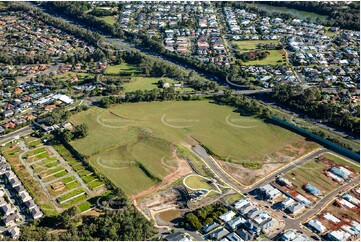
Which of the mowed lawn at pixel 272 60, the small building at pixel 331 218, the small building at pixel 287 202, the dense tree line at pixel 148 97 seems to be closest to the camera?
the small building at pixel 331 218

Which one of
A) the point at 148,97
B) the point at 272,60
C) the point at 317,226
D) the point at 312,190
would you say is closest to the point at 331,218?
the point at 317,226

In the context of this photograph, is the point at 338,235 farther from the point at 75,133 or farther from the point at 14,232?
the point at 75,133

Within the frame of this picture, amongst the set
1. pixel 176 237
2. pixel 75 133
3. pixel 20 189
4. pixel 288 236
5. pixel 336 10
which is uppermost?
pixel 336 10

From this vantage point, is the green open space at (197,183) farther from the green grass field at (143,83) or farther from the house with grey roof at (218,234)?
the green grass field at (143,83)

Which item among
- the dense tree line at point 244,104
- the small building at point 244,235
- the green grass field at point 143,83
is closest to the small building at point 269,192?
the small building at point 244,235

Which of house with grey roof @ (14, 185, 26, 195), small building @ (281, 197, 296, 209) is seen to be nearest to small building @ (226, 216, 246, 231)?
small building @ (281, 197, 296, 209)

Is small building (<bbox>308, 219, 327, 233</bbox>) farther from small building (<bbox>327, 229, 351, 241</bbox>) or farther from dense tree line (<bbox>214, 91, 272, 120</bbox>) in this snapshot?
dense tree line (<bbox>214, 91, 272, 120</bbox>)

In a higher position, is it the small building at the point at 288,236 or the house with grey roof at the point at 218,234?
the small building at the point at 288,236
